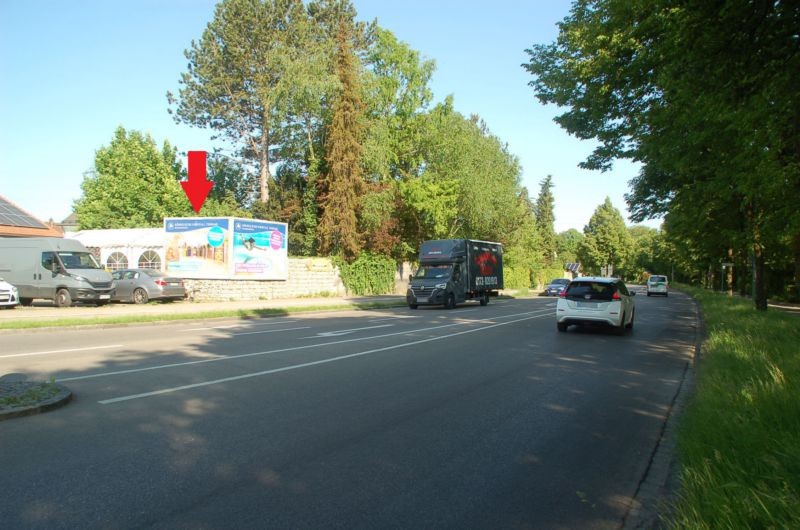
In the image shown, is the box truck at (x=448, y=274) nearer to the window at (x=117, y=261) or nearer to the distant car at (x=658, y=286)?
the window at (x=117, y=261)

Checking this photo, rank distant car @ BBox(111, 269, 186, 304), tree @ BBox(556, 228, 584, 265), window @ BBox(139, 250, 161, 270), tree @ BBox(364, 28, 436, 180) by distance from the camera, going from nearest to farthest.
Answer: distant car @ BBox(111, 269, 186, 304)
window @ BBox(139, 250, 161, 270)
tree @ BBox(364, 28, 436, 180)
tree @ BBox(556, 228, 584, 265)

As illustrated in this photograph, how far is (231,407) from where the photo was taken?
6465 millimetres

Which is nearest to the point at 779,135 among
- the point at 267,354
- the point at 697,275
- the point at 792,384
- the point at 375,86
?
the point at 792,384

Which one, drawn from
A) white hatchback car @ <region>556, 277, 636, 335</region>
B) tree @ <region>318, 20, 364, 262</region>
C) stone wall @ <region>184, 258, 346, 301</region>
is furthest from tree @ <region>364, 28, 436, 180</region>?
white hatchback car @ <region>556, 277, 636, 335</region>

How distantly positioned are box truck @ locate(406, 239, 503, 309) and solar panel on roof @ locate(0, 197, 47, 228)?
94.6 feet

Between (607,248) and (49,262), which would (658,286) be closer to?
(49,262)

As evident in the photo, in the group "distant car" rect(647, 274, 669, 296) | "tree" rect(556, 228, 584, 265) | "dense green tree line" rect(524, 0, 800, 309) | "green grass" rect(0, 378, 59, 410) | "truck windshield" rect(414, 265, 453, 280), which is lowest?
"green grass" rect(0, 378, 59, 410)

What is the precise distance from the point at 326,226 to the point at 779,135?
29438 millimetres

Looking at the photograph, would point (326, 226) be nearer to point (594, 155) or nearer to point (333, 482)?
point (594, 155)

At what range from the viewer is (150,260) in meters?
35.2

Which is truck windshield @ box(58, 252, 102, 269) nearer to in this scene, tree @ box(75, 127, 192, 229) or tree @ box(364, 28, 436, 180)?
tree @ box(364, 28, 436, 180)

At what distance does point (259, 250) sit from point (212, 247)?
245 cm

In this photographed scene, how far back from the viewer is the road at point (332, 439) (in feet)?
12.5

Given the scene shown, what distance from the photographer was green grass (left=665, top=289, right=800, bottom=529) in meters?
2.97
